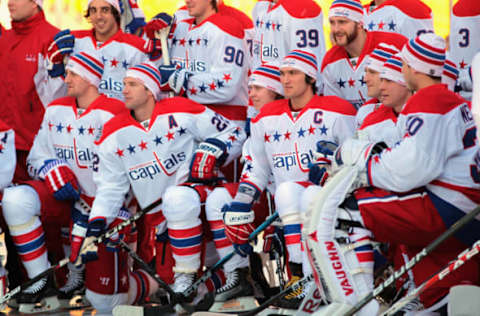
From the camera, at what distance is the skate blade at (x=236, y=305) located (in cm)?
541

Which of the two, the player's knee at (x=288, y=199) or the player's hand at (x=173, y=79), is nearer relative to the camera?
the player's knee at (x=288, y=199)

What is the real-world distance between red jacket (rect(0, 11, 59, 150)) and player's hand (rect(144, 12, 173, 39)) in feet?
2.61

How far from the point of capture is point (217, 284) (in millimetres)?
5770

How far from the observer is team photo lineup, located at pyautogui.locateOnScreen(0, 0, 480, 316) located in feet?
14.1

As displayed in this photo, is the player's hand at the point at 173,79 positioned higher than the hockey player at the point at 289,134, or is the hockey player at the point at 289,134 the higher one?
the player's hand at the point at 173,79

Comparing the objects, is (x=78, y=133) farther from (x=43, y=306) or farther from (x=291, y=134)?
(x=291, y=134)

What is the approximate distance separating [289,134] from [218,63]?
3.54ft

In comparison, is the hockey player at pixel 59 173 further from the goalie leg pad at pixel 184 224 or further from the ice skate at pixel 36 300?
the goalie leg pad at pixel 184 224

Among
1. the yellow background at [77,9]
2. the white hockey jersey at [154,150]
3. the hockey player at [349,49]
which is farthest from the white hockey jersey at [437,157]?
the yellow background at [77,9]

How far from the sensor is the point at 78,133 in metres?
6.16

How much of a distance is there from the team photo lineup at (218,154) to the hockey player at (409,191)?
0.01 metres

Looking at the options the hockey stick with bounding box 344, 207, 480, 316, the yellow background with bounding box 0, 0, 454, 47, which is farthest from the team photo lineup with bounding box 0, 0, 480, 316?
the yellow background with bounding box 0, 0, 454, 47

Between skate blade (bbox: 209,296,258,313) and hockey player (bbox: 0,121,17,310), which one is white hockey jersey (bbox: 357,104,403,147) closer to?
skate blade (bbox: 209,296,258,313)

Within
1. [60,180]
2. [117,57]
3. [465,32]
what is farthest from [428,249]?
[117,57]
